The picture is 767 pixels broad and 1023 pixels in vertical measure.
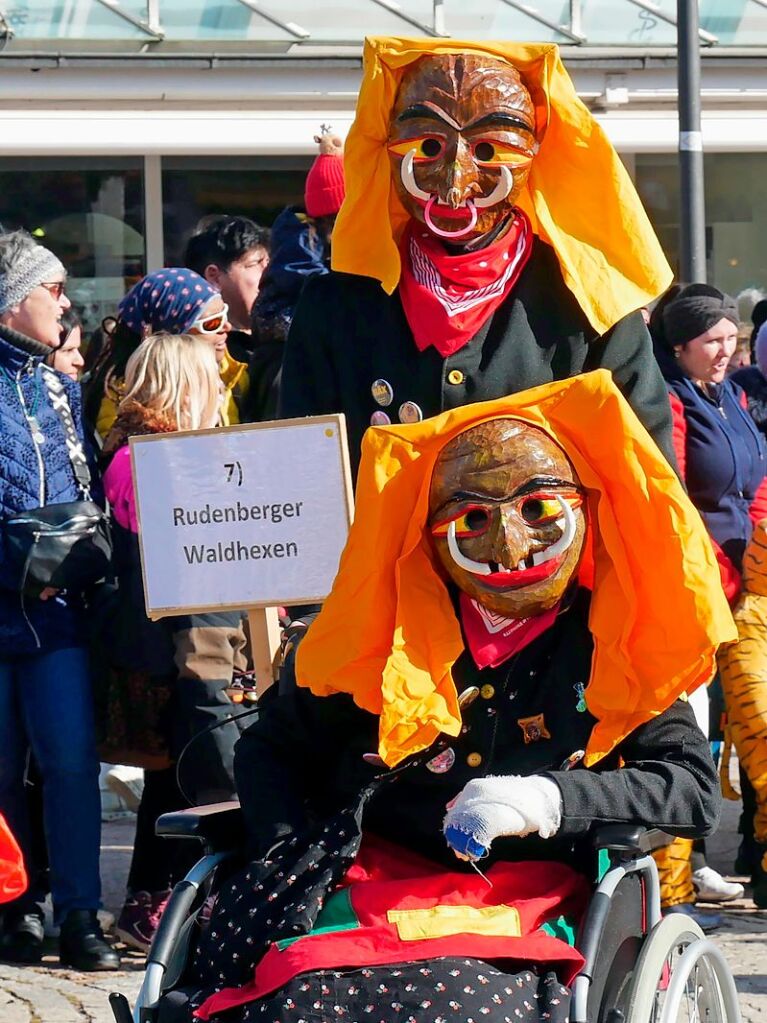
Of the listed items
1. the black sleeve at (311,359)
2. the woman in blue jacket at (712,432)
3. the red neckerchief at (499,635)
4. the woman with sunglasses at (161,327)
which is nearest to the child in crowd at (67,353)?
the woman with sunglasses at (161,327)

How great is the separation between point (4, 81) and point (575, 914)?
7.45m

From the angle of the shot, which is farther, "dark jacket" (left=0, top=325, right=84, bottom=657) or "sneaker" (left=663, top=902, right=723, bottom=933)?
"sneaker" (left=663, top=902, right=723, bottom=933)

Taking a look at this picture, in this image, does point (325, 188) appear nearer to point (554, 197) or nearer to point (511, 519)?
point (554, 197)

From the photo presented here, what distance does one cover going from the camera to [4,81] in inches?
369

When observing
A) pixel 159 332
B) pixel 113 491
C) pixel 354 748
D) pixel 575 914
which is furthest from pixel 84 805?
pixel 575 914

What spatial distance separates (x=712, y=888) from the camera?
548 centimetres

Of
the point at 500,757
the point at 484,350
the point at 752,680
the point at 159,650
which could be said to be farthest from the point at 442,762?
the point at 752,680

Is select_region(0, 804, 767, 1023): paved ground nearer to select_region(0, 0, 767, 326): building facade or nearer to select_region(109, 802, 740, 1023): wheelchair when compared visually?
select_region(109, 802, 740, 1023): wheelchair

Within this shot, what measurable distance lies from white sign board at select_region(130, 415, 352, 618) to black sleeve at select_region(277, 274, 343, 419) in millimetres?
74

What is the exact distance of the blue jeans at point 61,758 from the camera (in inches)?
194

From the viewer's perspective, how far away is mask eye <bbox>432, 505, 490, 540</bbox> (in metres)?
2.96

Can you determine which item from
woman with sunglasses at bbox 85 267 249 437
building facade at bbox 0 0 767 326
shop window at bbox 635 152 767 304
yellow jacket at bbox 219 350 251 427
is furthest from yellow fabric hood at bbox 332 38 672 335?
shop window at bbox 635 152 767 304

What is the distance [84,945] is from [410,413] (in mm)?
2108

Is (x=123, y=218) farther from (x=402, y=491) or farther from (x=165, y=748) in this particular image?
(x=402, y=491)
